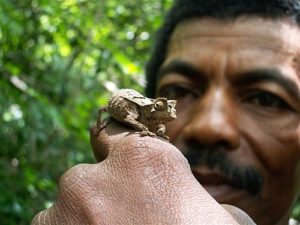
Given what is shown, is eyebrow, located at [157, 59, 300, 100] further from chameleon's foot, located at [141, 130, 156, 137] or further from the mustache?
chameleon's foot, located at [141, 130, 156, 137]

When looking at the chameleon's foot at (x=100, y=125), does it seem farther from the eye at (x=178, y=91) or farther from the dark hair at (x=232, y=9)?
the dark hair at (x=232, y=9)

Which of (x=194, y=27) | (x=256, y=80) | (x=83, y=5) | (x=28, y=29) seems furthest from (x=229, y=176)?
(x=83, y=5)

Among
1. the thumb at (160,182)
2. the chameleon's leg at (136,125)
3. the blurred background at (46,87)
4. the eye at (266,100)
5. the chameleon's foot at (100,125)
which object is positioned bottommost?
the blurred background at (46,87)

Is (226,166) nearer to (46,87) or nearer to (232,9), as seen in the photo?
(232,9)

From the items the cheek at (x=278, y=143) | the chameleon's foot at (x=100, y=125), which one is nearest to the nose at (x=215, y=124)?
the cheek at (x=278, y=143)

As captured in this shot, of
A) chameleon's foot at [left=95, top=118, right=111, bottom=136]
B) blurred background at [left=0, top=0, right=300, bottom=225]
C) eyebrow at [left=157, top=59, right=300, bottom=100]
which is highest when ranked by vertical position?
chameleon's foot at [left=95, top=118, right=111, bottom=136]

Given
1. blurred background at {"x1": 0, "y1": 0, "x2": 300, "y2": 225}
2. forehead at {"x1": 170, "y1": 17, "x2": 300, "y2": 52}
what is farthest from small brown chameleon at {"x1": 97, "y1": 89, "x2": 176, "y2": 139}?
blurred background at {"x1": 0, "y1": 0, "x2": 300, "y2": 225}
